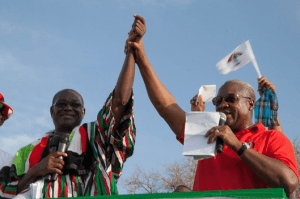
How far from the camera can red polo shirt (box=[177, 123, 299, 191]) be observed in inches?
140

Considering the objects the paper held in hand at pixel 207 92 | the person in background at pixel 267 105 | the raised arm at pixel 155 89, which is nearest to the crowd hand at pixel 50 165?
the raised arm at pixel 155 89

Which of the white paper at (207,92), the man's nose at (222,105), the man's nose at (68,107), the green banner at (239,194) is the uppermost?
the white paper at (207,92)

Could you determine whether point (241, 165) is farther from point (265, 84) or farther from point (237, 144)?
point (265, 84)

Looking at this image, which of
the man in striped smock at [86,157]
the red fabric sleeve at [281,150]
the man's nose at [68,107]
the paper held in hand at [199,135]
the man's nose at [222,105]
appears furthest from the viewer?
the man's nose at [68,107]

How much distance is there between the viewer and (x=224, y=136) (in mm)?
3287

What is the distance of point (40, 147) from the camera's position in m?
4.14

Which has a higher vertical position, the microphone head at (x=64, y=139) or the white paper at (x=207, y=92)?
the white paper at (x=207, y=92)

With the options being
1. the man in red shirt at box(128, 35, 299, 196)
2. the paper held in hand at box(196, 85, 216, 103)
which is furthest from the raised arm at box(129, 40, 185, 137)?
the paper held in hand at box(196, 85, 216, 103)

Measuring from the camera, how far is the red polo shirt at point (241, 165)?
11.7ft

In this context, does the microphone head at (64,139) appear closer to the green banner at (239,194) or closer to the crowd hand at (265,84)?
the green banner at (239,194)

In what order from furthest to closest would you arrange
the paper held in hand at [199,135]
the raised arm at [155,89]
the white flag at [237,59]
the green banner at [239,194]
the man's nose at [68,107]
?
the white flag at [237,59] → the man's nose at [68,107] → the raised arm at [155,89] → the paper held in hand at [199,135] → the green banner at [239,194]

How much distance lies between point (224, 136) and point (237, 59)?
2149 millimetres

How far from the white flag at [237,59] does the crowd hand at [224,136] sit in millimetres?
1924

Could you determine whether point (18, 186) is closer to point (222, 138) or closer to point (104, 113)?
point (104, 113)
